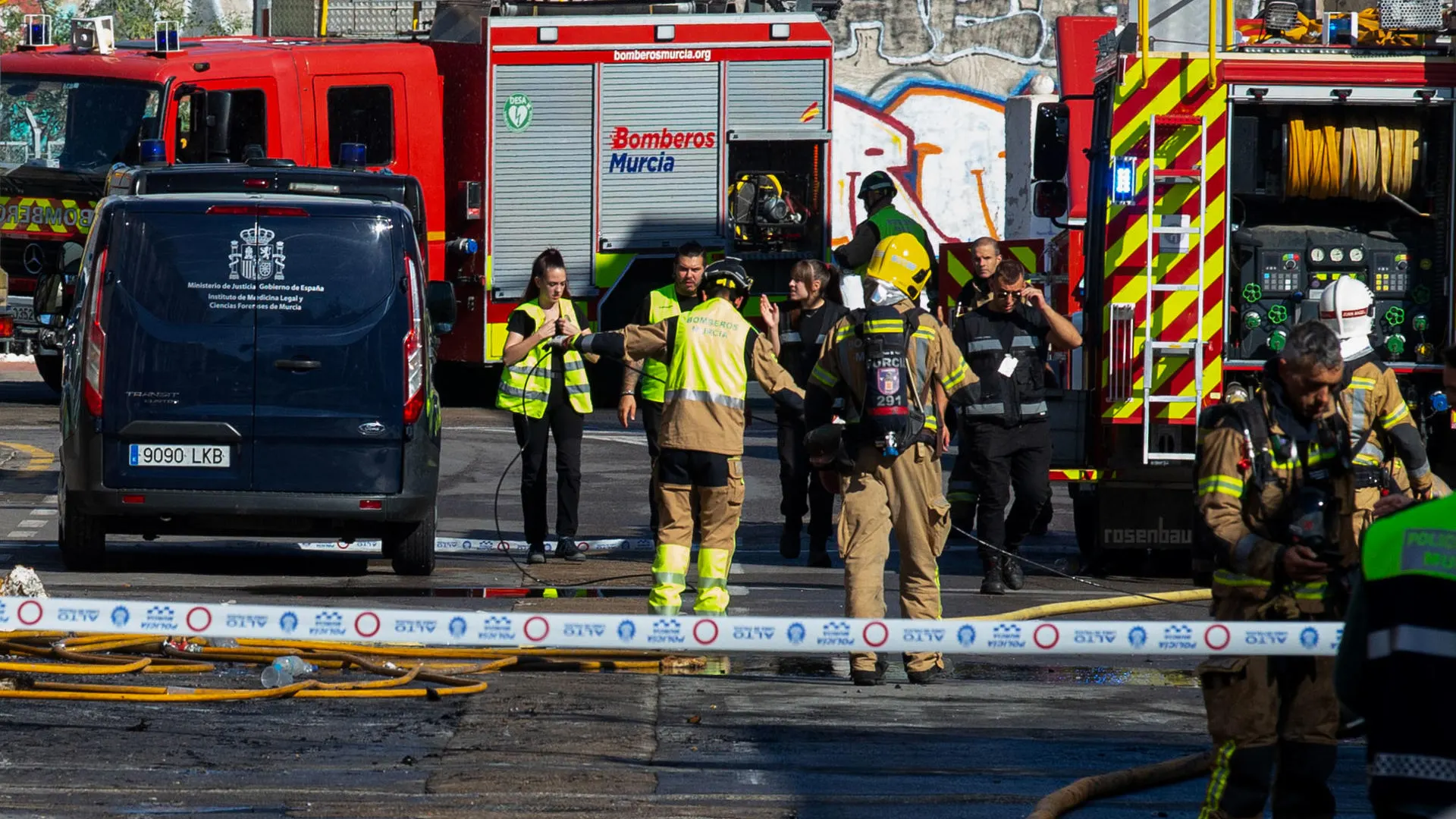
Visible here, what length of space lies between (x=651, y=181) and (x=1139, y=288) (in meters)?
8.83

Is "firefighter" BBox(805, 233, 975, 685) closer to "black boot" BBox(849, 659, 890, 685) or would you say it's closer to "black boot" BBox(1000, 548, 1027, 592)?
"black boot" BBox(849, 659, 890, 685)

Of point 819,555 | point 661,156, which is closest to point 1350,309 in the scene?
point 819,555

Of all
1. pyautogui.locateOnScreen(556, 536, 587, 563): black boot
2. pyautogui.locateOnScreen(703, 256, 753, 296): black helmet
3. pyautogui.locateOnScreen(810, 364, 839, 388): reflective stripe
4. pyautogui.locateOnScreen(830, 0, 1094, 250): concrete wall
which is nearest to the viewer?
pyautogui.locateOnScreen(810, 364, 839, 388): reflective stripe

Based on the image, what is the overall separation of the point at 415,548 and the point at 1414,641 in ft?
25.3

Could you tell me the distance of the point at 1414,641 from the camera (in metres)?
3.61

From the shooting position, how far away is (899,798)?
6324 millimetres

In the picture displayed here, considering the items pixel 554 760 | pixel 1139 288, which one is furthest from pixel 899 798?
pixel 1139 288

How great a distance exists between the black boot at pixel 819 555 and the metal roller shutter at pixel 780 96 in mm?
8277

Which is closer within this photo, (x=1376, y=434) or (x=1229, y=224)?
(x=1376, y=434)

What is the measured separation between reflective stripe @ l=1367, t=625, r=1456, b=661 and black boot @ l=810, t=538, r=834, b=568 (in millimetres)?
7934

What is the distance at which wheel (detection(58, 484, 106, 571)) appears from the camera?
34.4 ft

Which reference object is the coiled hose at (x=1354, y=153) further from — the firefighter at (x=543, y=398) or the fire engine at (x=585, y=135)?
the fire engine at (x=585, y=135)

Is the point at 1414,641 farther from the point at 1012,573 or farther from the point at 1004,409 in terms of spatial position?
the point at 1012,573

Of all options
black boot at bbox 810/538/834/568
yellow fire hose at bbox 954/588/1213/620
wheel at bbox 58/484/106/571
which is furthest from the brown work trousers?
wheel at bbox 58/484/106/571
